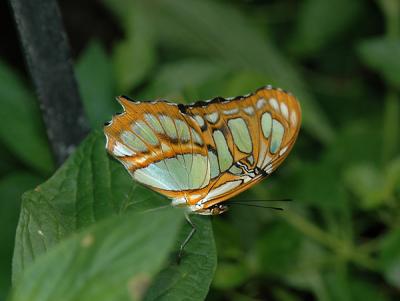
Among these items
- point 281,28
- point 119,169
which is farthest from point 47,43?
point 281,28

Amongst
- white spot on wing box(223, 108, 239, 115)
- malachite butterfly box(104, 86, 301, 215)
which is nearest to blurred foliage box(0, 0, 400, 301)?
malachite butterfly box(104, 86, 301, 215)

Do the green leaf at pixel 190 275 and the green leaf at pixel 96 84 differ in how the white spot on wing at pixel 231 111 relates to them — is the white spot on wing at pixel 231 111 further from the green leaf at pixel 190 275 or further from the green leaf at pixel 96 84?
the green leaf at pixel 96 84

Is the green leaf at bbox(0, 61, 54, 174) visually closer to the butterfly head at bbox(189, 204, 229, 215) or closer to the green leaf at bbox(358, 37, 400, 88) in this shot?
the butterfly head at bbox(189, 204, 229, 215)

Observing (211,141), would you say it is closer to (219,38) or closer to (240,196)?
(240,196)

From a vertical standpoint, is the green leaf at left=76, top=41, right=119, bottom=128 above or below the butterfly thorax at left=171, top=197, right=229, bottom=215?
above

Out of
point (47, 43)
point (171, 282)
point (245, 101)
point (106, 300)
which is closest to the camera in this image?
point (106, 300)

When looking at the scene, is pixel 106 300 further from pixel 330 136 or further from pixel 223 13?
pixel 223 13

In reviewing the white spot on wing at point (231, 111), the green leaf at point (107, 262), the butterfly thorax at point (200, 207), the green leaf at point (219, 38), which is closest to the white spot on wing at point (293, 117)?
the white spot on wing at point (231, 111)
